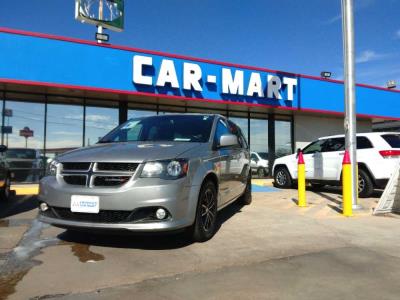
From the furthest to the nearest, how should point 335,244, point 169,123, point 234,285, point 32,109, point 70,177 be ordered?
1. point 32,109
2. point 169,123
3. point 335,244
4. point 70,177
5. point 234,285

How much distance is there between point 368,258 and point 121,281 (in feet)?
9.30

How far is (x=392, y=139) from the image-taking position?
10.6 meters

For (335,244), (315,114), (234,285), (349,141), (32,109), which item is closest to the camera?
(234,285)

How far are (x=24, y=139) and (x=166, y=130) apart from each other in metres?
9.52

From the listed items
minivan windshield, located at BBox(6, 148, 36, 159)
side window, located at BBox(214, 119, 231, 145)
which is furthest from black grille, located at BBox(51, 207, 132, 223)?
minivan windshield, located at BBox(6, 148, 36, 159)

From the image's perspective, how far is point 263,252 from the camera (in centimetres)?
511

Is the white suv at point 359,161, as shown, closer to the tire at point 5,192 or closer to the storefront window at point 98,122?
the storefront window at point 98,122

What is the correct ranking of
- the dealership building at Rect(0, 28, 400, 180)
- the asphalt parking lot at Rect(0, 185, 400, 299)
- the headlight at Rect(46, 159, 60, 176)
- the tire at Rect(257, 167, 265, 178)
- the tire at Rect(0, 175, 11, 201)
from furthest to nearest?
1. the tire at Rect(257, 167, 265, 178)
2. the dealership building at Rect(0, 28, 400, 180)
3. the tire at Rect(0, 175, 11, 201)
4. the headlight at Rect(46, 159, 60, 176)
5. the asphalt parking lot at Rect(0, 185, 400, 299)

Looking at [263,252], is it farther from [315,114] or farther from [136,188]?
[315,114]

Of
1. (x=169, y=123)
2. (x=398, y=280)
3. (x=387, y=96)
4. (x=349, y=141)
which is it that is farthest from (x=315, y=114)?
(x=398, y=280)

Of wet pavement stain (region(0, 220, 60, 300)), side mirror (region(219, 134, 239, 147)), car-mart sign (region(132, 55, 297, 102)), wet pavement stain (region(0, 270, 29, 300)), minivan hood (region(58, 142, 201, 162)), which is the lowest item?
wet pavement stain (region(0, 270, 29, 300))

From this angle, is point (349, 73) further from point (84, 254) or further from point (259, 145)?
point (259, 145)

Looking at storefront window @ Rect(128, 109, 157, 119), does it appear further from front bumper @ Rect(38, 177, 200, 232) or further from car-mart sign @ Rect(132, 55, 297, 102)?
front bumper @ Rect(38, 177, 200, 232)

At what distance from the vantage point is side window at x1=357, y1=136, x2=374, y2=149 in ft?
34.9
